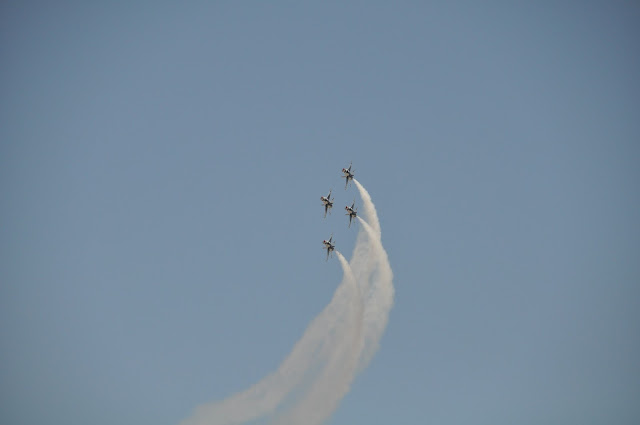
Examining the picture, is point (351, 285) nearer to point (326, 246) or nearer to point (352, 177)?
point (326, 246)

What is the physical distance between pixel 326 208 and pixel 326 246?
6.48 m

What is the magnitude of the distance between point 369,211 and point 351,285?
1230 cm

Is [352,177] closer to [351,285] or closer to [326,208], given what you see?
[326,208]

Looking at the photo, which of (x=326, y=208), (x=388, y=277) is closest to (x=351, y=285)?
(x=388, y=277)

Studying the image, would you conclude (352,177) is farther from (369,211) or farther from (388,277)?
(388,277)

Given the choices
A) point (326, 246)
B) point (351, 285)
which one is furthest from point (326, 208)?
point (351, 285)

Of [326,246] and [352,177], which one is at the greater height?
[352,177]

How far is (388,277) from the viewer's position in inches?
4668

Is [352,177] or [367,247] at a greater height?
[352,177]

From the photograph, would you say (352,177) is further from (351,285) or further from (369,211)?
(351,285)

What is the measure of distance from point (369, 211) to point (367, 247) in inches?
238

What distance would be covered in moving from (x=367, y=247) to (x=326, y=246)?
773 centimetres

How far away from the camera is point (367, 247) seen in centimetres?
11975

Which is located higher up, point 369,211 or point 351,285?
point 369,211
